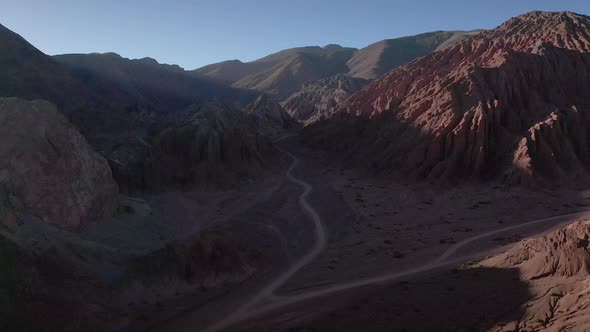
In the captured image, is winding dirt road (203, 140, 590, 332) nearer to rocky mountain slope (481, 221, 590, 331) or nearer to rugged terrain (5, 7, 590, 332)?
rugged terrain (5, 7, 590, 332)

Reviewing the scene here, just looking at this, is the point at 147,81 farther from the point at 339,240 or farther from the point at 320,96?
the point at 339,240

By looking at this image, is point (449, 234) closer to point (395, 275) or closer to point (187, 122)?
A: point (395, 275)

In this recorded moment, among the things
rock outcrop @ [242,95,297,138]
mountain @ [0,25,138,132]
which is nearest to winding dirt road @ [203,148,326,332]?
mountain @ [0,25,138,132]

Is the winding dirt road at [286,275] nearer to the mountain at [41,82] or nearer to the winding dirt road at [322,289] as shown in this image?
the winding dirt road at [322,289]

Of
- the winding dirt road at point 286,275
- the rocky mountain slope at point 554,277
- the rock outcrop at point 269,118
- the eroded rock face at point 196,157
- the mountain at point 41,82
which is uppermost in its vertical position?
the mountain at point 41,82

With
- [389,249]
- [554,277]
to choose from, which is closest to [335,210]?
[389,249]

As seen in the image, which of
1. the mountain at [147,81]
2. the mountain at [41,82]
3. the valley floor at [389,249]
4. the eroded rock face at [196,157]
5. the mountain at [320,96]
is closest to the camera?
the valley floor at [389,249]

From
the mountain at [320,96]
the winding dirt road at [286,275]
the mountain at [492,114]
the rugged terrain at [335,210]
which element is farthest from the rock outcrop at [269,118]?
the winding dirt road at [286,275]

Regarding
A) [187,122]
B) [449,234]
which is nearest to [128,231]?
[449,234]
